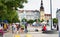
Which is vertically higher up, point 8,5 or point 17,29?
point 8,5

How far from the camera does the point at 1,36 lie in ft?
54.9

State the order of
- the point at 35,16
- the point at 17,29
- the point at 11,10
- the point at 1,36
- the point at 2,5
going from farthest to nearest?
the point at 35,16, the point at 17,29, the point at 11,10, the point at 2,5, the point at 1,36

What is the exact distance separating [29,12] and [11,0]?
172m

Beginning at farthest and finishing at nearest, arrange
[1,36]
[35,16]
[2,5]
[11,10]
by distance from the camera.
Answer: [35,16] → [11,10] → [2,5] → [1,36]

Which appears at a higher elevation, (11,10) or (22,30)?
(11,10)

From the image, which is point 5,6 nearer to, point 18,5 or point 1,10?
point 1,10

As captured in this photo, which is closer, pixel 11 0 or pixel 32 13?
pixel 11 0

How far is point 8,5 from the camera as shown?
72.2 ft

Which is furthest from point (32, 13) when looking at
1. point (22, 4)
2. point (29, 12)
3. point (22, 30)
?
point (22, 4)

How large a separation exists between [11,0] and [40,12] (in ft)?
560

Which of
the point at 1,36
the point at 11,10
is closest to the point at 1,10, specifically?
the point at 11,10

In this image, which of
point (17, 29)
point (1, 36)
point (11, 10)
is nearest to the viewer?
point (1, 36)

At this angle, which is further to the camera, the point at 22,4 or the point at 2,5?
the point at 22,4

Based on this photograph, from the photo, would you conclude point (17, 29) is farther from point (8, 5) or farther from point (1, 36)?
point (1, 36)
